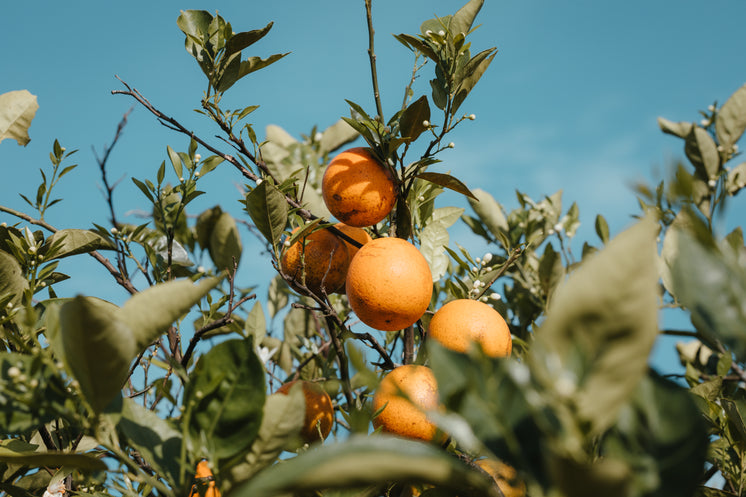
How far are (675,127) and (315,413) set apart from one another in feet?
7.30

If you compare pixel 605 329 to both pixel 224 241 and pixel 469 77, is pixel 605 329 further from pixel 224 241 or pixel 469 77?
pixel 224 241

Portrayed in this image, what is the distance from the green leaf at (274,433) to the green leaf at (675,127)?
248 cm

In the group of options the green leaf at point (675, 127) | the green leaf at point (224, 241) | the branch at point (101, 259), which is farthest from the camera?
the green leaf at point (675, 127)

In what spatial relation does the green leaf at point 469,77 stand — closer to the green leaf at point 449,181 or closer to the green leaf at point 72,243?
the green leaf at point 449,181

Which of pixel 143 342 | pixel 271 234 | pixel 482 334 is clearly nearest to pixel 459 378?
pixel 143 342

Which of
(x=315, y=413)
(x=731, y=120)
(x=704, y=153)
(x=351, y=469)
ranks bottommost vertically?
(x=351, y=469)

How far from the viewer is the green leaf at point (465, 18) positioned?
1.26 metres

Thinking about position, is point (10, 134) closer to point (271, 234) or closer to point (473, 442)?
point (271, 234)

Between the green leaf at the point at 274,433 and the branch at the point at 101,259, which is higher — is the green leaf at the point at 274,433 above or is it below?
below

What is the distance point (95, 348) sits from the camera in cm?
59

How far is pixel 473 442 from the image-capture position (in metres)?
0.46

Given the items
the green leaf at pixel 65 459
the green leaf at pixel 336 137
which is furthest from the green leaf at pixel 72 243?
the green leaf at pixel 336 137

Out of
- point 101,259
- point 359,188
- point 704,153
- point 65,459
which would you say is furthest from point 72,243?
point 704,153

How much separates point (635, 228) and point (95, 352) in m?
0.55
